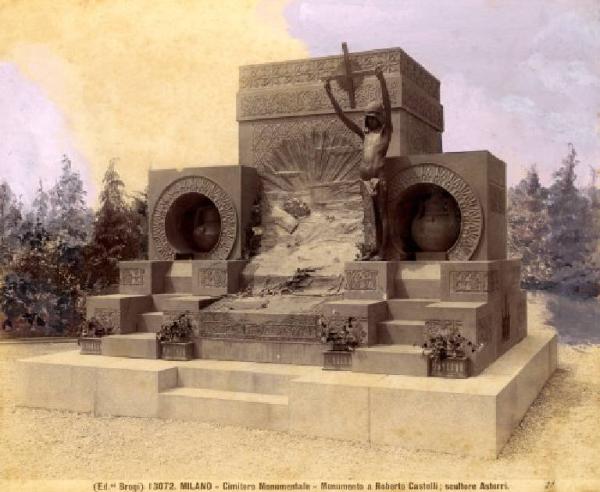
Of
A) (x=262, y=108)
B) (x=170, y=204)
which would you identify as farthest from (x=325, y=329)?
(x=262, y=108)

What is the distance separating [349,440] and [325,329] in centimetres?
159

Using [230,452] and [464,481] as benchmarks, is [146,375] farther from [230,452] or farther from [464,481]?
[464,481]

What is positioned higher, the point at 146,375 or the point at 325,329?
the point at 325,329

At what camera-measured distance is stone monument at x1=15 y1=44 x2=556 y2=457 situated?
7195 mm

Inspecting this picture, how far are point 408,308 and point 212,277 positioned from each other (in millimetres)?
3010

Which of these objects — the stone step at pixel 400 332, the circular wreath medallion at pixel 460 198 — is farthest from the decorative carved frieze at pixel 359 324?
the circular wreath medallion at pixel 460 198

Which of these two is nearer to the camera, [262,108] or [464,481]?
[464,481]

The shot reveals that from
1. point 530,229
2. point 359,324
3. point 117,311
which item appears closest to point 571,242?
point 530,229

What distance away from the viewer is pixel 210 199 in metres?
10.7

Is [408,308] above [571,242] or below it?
below

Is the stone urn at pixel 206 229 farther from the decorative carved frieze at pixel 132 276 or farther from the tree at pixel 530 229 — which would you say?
the tree at pixel 530 229

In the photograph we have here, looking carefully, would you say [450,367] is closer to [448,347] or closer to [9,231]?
[448,347]

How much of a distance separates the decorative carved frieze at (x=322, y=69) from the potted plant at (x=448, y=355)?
4.82 metres

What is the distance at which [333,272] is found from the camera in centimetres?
978
